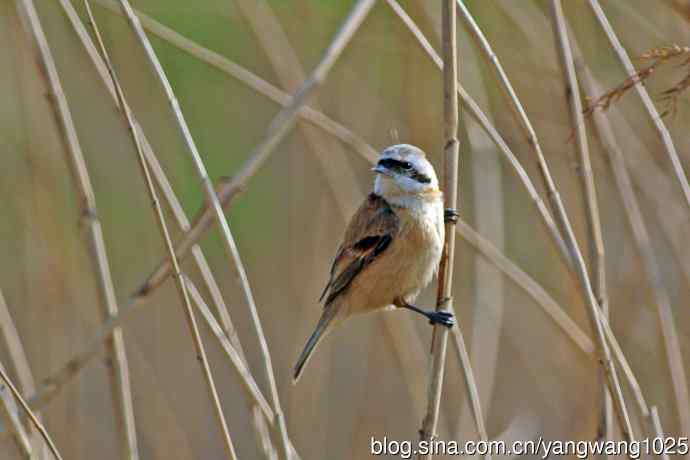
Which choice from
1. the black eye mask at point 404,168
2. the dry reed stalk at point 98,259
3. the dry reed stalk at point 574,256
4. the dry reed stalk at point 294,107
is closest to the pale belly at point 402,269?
the black eye mask at point 404,168

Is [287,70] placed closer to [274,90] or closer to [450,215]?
[274,90]

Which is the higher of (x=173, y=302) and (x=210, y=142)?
(x=210, y=142)

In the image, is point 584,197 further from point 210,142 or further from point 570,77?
point 210,142

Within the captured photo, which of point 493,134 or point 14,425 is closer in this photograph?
point 14,425

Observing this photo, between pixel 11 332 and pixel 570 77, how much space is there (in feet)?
6.36

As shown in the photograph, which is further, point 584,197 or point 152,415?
point 152,415

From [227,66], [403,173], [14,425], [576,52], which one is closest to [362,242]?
[403,173]

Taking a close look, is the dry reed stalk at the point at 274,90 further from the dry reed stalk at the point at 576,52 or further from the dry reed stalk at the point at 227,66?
the dry reed stalk at the point at 576,52

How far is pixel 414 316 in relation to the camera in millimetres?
4965

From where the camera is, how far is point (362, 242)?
3.66 m

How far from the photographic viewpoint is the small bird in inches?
139

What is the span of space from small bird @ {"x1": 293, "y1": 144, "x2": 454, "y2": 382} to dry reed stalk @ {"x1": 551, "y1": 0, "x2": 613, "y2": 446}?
75cm

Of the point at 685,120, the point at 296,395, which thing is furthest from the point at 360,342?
the point at 685,120

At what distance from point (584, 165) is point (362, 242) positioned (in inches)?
44.1
